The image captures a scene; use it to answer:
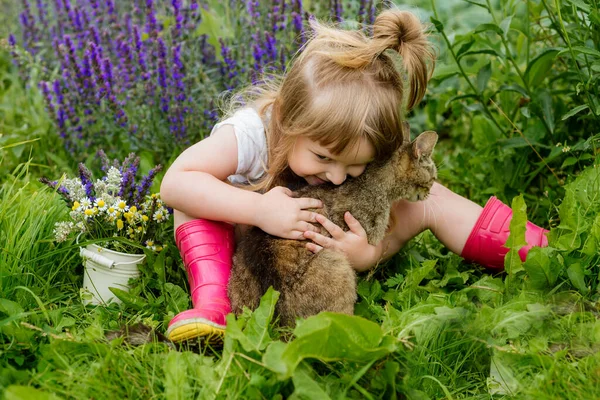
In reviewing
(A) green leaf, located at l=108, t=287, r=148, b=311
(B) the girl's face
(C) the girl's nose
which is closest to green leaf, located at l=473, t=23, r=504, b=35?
(B) the girl's face

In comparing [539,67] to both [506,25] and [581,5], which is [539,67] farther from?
[581,5]

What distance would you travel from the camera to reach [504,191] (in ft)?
11.0

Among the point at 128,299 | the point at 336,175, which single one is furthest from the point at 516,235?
the point at 128,299

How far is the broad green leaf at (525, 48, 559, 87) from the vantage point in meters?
3.07

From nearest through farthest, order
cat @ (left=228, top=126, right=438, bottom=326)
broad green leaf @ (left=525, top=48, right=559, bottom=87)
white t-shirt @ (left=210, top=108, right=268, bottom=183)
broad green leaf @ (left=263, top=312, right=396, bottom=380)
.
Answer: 1. broad green leaf @ (left=263, top=312, right=396, bottom=380)
2. cat @ (left=228, top=126, right=438, bottom=326)
3. white t-shirt @ (left=210, top=108, right=268, bottom=183)
4. broad green leaf @ (left=525, top=48, right=559, bottom=87)

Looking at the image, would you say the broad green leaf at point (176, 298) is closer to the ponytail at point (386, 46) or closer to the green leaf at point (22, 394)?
the green leaf at point (22, 394)

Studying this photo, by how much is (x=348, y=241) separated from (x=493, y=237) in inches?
27.4

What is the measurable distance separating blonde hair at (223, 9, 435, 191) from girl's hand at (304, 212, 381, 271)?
11.3 inches

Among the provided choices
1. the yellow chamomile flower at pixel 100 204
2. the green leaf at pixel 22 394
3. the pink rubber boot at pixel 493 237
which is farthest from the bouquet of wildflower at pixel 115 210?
the pink rubber boot at pixel 493 237

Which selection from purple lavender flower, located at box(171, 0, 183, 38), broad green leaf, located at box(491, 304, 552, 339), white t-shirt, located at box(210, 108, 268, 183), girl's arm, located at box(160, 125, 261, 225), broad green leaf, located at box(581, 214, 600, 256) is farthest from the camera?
purple lavender flower, located at box(171, 0, 183, 38)

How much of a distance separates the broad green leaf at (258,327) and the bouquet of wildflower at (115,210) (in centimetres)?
79

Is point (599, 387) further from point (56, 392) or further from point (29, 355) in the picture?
point (29, 355)

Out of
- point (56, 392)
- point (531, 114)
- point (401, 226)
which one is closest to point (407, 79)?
point (401, 226)

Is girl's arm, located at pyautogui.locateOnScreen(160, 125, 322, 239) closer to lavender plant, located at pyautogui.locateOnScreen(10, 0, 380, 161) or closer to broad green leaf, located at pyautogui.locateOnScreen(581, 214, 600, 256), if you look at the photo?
lavender plant, located at pyautogui.locateOnScreen(10, 0, 380, 161)
